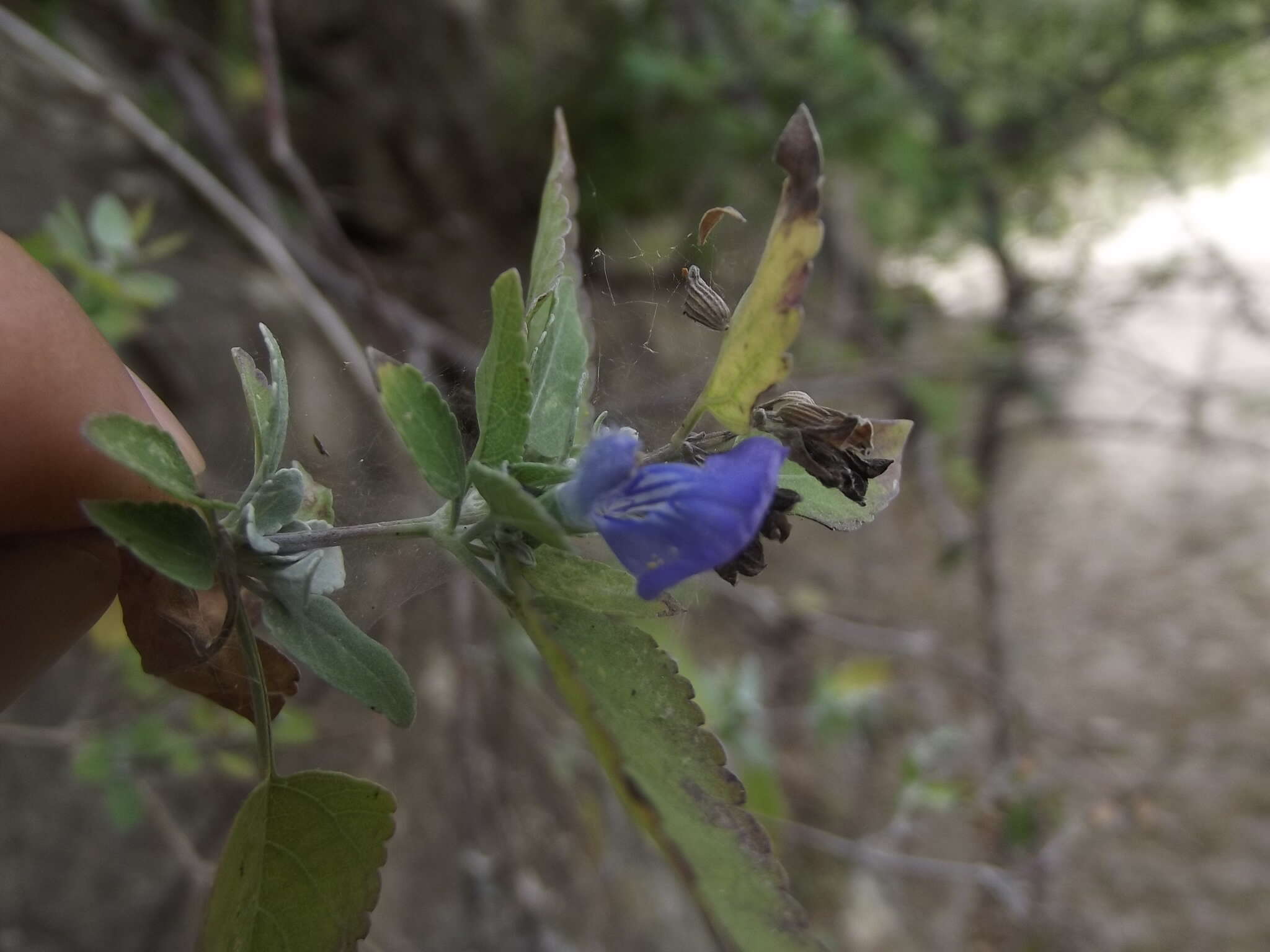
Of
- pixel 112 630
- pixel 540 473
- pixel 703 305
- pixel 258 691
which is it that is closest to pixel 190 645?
pixel 258 691

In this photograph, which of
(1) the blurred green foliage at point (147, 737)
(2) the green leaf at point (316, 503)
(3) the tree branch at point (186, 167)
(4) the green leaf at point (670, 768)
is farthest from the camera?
(1) the blurred green foliage at point (147, 737)

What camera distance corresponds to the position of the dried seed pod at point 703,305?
599 millimetres

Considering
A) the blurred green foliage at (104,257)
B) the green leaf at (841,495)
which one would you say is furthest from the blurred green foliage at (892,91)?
the green leaf at (841,495)

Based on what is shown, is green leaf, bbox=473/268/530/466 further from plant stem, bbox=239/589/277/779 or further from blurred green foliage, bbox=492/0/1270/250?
blurred green foliage, bbox=492/0/1270/250

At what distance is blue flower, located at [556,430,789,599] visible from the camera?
47 cm

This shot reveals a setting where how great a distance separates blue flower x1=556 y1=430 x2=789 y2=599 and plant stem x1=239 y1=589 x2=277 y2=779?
22 cm

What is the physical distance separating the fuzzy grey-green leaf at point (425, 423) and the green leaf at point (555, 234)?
0.32 ft

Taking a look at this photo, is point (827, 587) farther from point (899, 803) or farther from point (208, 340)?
point (208, 340)

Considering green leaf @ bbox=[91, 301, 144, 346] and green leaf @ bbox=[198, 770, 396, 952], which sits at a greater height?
green leaf @ bbox=[91, 301, 144, 346]

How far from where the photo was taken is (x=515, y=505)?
466mm

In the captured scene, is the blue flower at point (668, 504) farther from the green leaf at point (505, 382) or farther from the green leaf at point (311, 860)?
the green leaf at point (311, 860)

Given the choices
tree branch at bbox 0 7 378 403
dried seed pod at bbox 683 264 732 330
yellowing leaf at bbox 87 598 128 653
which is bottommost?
yellowing leaf at bbox 87 598 128 653

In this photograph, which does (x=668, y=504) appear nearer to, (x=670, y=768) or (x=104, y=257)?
(x=670, y=768)

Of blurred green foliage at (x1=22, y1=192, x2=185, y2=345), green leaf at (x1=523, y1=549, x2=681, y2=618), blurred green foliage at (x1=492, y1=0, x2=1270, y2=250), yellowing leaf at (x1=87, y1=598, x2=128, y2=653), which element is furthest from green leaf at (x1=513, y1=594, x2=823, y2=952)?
blurred green foliage at (x1=492, y1=0, x2=1270, y2=250)
